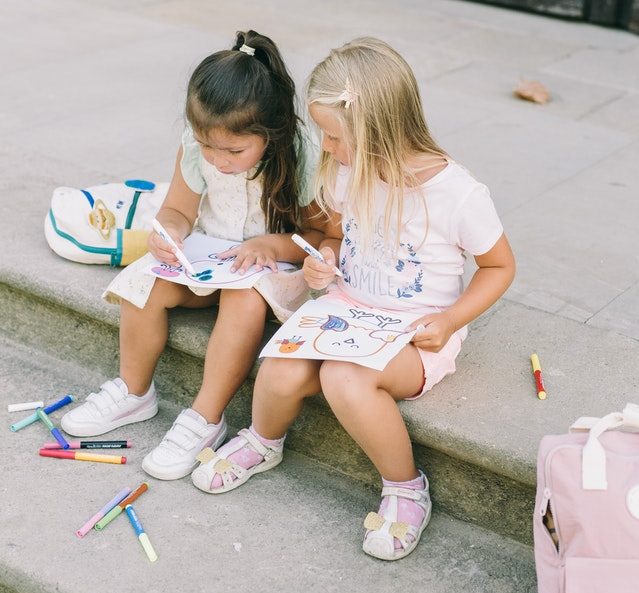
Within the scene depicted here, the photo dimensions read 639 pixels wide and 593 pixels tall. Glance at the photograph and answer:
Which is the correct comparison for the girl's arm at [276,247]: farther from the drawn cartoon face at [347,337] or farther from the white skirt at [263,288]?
the drawn cartoon face at [347,337]

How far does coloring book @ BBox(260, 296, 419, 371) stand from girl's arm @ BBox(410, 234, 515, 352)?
0.17 ft

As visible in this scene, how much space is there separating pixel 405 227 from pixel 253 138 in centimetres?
45

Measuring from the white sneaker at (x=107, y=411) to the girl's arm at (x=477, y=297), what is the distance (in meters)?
0.86

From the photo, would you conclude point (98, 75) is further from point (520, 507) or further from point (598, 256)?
point (520, 507)

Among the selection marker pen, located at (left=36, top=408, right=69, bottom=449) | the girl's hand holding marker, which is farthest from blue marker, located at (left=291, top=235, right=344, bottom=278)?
marker pen, located at (left=36, top=408, right=69, bottom=449)

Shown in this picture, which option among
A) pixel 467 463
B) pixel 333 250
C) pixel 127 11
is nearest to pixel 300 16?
pixel 127 11

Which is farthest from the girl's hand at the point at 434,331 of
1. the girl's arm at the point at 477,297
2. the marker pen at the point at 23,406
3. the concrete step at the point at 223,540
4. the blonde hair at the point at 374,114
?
the marker pen at the point at 23,406

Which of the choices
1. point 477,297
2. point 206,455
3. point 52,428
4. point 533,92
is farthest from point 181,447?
point 533,92

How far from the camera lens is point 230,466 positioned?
102 inches

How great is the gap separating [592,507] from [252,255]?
1141mm

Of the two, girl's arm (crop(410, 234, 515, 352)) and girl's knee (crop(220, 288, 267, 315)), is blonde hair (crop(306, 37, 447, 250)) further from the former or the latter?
girl's knee (crop(220, 288, 267, 315))

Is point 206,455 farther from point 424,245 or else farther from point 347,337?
point 424,245

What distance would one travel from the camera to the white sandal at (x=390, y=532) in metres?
2.38

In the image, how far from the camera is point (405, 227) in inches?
97.9
